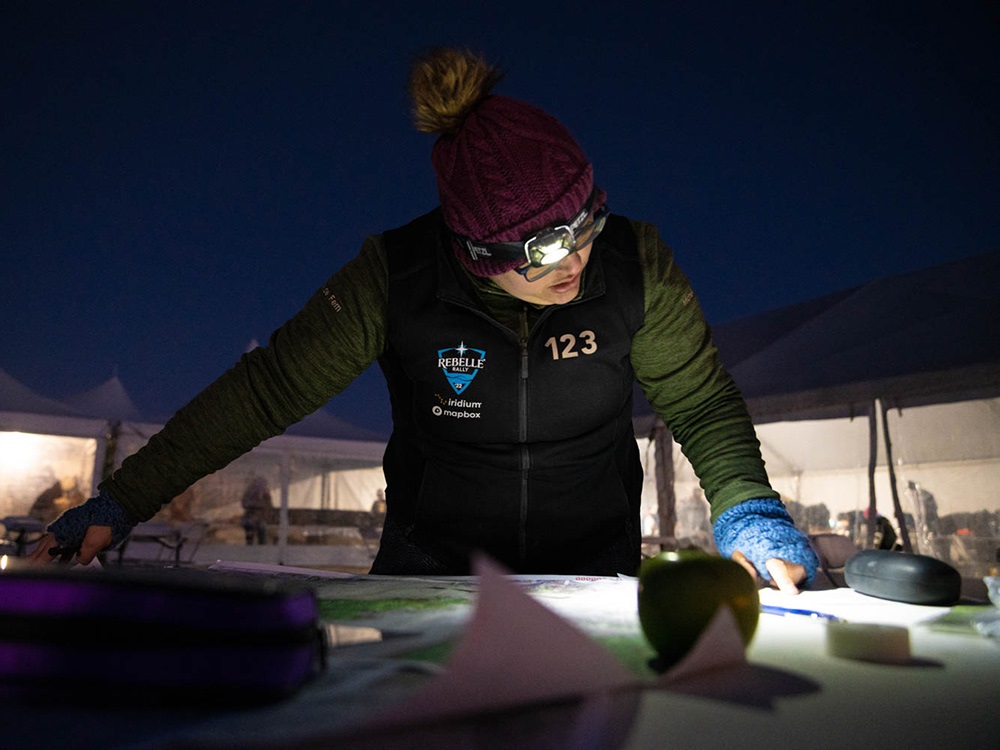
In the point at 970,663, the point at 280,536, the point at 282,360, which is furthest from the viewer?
the point at 280,536

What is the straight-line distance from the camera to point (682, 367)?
1480mm

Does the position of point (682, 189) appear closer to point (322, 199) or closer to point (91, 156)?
point (322, 199)

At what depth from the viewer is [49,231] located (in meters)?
21.9

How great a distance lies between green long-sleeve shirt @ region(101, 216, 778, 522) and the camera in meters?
1.25

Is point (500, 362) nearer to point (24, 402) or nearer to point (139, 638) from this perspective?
point (139, 638)

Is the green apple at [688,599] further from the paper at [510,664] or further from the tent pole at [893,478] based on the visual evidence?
the tent pole at [893,478]

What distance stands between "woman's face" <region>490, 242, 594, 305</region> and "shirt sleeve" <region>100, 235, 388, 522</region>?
304 millimetres

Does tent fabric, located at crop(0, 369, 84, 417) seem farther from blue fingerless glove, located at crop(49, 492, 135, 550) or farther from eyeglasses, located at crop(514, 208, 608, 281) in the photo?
eyeglasses, located at crop(514, 208, 608, 281)

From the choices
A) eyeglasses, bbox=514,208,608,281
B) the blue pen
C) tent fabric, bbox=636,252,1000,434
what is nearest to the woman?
eyeglasses, bbox=514,208,608,281

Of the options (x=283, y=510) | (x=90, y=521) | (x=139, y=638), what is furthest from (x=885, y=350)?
(x=283, y=510)

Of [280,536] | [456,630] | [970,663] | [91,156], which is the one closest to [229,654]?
[456,630]

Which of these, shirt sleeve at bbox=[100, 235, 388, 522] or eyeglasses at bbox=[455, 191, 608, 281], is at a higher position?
eyeglasses at bbox=[455, 191, 608, 281]

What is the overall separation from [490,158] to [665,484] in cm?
690

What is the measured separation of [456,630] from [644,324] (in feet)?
3.49
